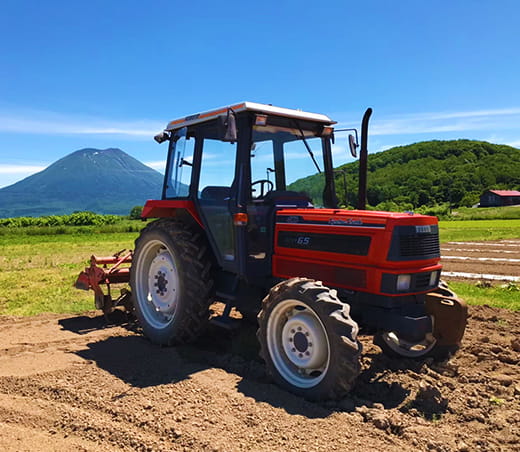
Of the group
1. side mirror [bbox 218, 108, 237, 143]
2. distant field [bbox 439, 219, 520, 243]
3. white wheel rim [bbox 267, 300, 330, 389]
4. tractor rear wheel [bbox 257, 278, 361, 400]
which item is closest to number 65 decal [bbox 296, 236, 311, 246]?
tractor rear wheel [bbox 257, 278, 361, 400]

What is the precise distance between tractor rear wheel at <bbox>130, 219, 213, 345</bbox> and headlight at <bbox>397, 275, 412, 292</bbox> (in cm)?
224

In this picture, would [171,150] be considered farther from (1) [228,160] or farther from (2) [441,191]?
(2) [441,191]

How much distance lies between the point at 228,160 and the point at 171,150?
1191 millimetres

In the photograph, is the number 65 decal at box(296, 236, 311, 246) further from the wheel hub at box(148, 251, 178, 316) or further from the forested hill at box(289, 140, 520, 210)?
the forested hill at box(289, 140, 520, 210)

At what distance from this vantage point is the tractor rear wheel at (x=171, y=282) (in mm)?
5449

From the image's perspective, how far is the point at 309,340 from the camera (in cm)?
416

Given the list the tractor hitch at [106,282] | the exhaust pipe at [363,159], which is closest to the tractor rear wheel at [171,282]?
the tractor hitch at [106,282]

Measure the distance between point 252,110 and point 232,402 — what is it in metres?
2.96

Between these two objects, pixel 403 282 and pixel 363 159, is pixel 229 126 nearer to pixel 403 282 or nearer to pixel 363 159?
pixel 363 159

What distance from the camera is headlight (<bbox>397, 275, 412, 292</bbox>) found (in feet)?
13.9

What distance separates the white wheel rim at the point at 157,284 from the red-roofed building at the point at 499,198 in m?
97.8

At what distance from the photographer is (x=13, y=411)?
389cm

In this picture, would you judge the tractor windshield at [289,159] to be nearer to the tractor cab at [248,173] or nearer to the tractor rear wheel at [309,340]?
the tractor cab at [248,173]

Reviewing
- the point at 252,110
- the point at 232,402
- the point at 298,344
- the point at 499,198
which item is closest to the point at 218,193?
the point at 252,110
